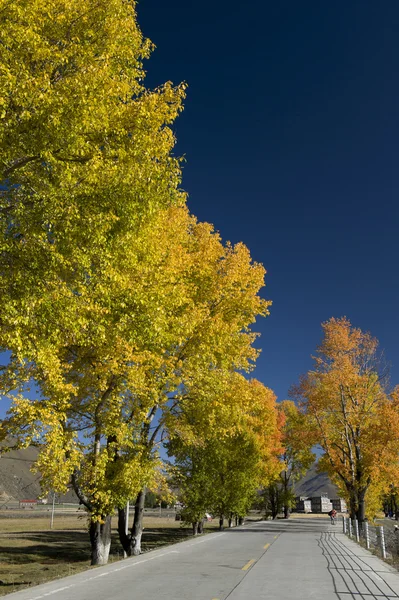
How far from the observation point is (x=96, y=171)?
849 cm

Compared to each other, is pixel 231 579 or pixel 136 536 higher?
pixel 231 579

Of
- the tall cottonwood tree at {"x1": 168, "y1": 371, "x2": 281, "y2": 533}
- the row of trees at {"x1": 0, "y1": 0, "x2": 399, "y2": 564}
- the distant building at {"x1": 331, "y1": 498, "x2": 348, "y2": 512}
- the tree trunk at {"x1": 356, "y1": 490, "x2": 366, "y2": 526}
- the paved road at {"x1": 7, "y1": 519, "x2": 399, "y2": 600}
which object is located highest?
the row of trees at {"x1": 0, "y1": 0, "x2": 399, "y2": 564}

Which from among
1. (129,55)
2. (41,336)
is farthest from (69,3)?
(41,336)

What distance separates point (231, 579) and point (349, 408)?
2225cm

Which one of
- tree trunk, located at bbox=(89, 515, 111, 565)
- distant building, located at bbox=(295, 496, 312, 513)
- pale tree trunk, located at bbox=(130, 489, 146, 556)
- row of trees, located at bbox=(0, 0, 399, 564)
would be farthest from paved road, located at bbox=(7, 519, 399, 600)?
distant building, located at bbox=(295, 496, 312, 513)

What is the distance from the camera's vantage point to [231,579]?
986cm

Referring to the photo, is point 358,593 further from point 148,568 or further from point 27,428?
point 27,428

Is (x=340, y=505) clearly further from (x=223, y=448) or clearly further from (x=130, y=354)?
(x=130, y=354)

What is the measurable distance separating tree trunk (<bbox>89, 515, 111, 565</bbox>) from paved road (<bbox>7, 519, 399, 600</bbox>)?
3.72 ft

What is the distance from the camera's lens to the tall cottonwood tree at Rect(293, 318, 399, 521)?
2808 centimetres

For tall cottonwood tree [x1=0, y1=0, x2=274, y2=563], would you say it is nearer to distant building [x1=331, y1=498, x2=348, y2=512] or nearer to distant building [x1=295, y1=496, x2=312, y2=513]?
distant building [x1=295, y1=496, x2=312, y2=513]

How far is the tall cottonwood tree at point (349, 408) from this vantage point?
92.1ft

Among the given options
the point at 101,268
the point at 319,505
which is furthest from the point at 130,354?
the point at 319,505

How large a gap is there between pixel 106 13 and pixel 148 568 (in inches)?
471
